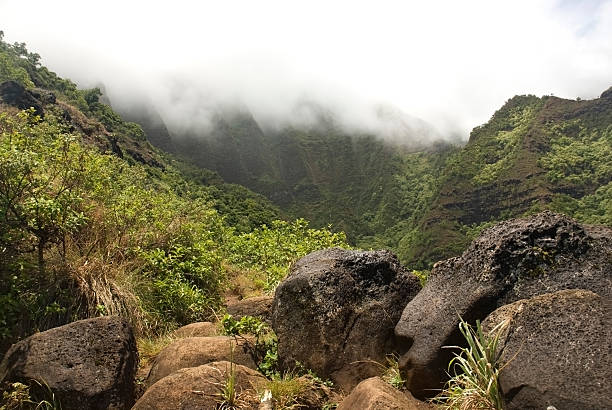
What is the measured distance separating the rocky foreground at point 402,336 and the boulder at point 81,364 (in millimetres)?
12

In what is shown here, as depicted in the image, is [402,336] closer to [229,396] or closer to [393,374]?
[393,374]

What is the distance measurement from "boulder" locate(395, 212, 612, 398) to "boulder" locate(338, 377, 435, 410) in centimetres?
36

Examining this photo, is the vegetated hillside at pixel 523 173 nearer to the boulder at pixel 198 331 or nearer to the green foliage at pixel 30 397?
the boulder at pixel 198 331

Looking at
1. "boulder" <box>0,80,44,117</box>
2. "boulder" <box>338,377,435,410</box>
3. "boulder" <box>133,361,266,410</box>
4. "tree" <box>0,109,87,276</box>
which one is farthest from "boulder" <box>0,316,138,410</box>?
"boulder" <box>0,80,44,117</box>

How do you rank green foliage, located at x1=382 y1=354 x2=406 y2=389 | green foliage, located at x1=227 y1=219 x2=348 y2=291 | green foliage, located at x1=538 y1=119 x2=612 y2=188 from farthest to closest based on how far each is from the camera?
green foliage, located at x1=538 y1=119 x2=612 y2=188 → green foliage, located at x1=227 y1=219 x2=348 y2=291 → green foliage, located at x1=382 y1=354 x2=406 y2=389

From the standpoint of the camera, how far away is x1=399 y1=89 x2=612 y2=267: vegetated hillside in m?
108

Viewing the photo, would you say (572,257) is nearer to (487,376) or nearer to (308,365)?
(487,376)

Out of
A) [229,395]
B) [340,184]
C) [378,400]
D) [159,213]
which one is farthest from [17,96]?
[340,184]

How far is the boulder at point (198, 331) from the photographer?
6.81 m

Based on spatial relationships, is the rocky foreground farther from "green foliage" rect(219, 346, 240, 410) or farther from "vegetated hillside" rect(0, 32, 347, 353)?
"vegetated hillside" rect(0, 32, 347, 353)

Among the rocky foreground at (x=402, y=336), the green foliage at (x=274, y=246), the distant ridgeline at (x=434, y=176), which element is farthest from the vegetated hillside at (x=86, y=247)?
the distant ridgeline at (x=434, y=176)

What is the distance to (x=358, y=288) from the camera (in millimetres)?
5941

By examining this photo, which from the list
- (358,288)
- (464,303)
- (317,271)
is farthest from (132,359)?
(464,303)

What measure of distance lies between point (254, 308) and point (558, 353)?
523 cm
